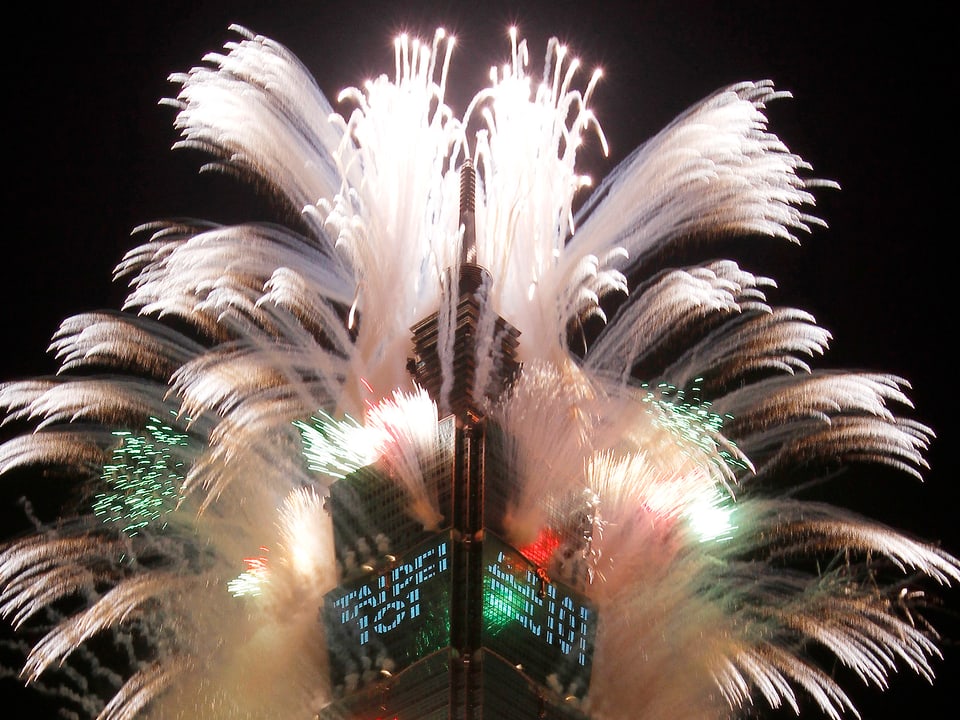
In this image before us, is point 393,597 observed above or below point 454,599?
below

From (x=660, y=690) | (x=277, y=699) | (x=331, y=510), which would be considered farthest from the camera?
(x=331, y=510)

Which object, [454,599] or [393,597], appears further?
[393,597]

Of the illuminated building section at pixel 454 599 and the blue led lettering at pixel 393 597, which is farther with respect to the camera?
the blue led lettering at pixel 393 597

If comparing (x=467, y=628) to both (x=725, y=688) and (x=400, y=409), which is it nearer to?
(x=400, y=409)

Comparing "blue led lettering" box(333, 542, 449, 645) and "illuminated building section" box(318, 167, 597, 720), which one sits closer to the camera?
"illuminated building section" box(318, 167, 597, 720)

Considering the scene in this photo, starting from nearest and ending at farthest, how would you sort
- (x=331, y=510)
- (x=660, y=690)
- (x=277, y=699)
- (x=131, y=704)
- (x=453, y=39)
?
(x=131, y=704) < (x=453, y=39) < (x=660, y=690) < (x=277, y=699) < (x=331, y=510)

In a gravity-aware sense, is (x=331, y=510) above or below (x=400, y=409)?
below

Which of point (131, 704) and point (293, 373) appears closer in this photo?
point (131, 704)

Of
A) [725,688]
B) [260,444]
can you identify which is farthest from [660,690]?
[260,444]
